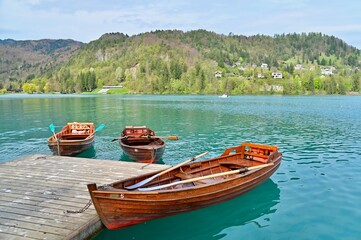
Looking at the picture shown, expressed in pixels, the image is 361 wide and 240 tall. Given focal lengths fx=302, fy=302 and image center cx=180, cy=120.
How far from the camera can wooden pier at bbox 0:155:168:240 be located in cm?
920

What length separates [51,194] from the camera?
39.4 feet

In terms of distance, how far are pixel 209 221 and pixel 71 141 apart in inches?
549

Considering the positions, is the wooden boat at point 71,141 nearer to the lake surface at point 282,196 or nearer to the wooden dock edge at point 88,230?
the lake surface at point 282,196

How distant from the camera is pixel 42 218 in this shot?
387 inches

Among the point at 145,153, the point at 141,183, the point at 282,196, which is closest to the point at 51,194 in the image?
the point at 141,183

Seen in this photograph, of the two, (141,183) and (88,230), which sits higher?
(141,183)

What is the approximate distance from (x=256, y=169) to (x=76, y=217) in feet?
27.8

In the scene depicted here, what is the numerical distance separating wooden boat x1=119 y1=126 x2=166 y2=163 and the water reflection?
745 cm

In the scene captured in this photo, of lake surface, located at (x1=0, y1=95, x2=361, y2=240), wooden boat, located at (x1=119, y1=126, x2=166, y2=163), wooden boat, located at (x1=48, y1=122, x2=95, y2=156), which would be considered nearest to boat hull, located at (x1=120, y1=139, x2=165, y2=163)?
wooden boat, located at (x1=119, y1=126, x2=166, y2=163)

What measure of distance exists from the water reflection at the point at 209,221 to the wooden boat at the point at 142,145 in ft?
24.4

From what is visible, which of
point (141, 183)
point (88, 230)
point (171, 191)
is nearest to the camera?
point (88, 230)

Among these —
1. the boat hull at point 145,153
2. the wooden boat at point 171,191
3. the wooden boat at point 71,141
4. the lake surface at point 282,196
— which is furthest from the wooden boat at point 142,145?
the wooden boat at point 171,191

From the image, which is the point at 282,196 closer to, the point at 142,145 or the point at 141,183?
the point at 141,183

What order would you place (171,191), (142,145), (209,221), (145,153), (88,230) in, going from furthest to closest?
1. (142,145)
2. (145,153)
3. (209,221)
4. (171,191)
5. (88,230)
